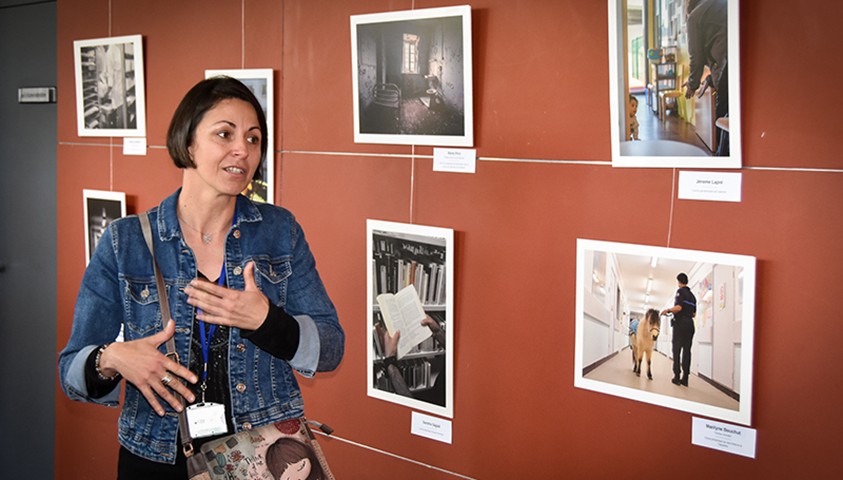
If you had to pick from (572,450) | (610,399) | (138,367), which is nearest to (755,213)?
(610,399)

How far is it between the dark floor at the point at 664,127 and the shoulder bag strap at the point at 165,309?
4.99 ft

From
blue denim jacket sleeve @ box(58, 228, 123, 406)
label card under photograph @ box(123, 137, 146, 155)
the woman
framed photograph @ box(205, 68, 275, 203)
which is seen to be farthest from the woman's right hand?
label card under photograph @ box(123, 137, 146, 155)

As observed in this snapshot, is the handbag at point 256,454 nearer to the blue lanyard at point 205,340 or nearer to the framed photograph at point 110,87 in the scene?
the blue lanyard at point 205,340

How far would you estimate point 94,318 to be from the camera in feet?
6.78

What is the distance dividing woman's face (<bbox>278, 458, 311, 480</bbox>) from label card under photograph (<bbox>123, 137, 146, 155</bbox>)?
252 cm

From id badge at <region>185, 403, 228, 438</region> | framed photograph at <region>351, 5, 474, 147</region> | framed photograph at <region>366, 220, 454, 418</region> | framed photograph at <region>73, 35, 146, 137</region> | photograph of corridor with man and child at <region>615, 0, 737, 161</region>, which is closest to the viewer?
id badge at <region>185, 403, 228, 438</region>

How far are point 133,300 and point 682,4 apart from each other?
1794mm

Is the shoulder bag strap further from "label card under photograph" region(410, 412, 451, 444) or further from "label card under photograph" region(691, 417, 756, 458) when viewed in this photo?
"label card under photograph" region(691, 417, 756, 458)

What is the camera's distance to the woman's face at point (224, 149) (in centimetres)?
219

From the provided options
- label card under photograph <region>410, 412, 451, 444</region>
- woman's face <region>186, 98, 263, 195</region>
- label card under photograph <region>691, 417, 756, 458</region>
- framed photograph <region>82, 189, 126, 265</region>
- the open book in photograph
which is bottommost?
label card under photograph <region>410, 412, 451, 444</region>

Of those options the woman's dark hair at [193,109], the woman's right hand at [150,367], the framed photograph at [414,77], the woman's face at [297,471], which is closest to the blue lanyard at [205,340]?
the woman's right hand at [150,367]

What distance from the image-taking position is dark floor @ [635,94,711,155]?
2.36 meters

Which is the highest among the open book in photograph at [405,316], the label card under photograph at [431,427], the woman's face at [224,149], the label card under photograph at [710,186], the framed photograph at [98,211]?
the woman's face at [224,149]

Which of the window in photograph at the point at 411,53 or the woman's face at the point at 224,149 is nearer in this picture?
the woman's face at the point at 224,149
